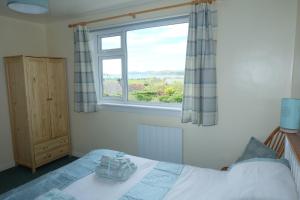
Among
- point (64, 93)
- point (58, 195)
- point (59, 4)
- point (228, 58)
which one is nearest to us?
point (58, 195)

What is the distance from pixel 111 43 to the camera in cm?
311

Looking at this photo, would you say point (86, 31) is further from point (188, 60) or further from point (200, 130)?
point (200, 130)

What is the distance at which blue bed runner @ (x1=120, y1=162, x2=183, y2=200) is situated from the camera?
1434mm

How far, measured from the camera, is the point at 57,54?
353 cm

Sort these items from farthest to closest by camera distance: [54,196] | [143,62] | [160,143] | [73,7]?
[143,62] → [73,7] → [160,143] → [54,196]

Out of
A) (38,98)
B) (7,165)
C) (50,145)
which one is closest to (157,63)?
(38,98)

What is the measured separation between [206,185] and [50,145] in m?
2.63

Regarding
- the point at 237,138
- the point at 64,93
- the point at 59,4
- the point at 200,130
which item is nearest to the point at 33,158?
the point at 64,93

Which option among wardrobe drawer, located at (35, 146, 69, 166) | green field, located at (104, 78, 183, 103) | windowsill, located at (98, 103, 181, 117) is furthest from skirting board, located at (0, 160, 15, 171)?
green field, located at (104, 78, 183, 103)

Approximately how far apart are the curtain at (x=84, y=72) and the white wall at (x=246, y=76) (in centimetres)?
110

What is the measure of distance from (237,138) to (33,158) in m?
2.83

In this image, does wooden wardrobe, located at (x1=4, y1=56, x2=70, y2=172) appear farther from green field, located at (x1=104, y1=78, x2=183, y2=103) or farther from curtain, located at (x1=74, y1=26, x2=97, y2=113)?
green field, located at (x1=104, y1=78, x2=183, y2=103)

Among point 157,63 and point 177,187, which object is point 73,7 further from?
point 177,187

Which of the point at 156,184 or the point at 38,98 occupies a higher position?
the point at 38,98
